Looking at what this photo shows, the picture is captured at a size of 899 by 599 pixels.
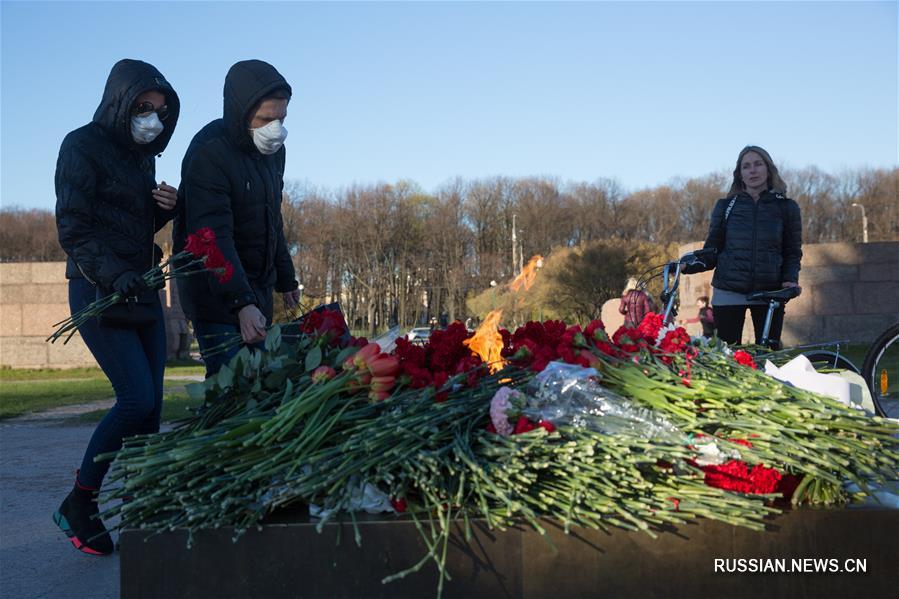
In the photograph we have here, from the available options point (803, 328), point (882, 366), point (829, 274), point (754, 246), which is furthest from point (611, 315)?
point (754, 246)

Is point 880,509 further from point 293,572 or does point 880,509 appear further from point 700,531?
point 293,572

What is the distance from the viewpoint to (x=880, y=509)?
2.53 meters

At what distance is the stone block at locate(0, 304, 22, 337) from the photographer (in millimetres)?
21000

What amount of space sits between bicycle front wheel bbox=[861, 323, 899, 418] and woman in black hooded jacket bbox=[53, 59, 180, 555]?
4.35m

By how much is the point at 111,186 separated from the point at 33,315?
750 inches

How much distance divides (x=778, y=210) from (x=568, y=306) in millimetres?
27393

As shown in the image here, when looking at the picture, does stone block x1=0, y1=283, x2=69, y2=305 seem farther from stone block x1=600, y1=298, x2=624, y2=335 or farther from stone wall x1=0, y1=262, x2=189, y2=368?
stone block x1=600, y1=298, x2=624, y2=335

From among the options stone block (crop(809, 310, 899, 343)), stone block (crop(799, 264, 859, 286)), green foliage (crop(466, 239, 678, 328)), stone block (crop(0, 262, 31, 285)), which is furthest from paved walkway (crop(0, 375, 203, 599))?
green foliage (crop(466, 239, 678, 328))

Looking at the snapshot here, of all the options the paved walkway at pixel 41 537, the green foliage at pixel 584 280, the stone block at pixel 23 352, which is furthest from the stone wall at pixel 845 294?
the stone block at pixel 23 352

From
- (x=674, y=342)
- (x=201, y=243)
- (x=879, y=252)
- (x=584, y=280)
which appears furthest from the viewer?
(x=584, y=280)

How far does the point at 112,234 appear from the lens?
393 cm

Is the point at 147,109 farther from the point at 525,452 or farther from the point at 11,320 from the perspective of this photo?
the point at 11,320

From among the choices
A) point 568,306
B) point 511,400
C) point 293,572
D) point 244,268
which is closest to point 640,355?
point 511,400

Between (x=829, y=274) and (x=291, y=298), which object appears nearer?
(x=291, y=298)
